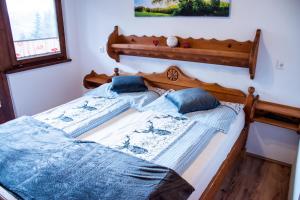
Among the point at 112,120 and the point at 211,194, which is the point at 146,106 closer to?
the point at 112,120

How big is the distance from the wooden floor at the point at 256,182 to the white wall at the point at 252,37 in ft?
0.49

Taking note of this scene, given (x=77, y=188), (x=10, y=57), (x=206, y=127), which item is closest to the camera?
(x=77, y=188)

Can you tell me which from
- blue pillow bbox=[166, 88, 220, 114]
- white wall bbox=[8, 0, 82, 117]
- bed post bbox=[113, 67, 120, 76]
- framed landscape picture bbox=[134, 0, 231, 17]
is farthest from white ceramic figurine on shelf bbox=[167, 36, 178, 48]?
white wall bbox=[8, 0, 82, 117]

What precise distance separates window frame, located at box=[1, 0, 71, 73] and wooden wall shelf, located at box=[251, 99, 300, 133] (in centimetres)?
268

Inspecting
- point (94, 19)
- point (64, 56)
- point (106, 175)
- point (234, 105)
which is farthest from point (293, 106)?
point (64, 56)

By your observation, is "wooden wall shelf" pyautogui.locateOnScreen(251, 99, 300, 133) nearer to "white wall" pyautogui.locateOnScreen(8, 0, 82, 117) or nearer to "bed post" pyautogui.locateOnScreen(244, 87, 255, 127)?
"bed post" pyautogui.locateOnScreen(244, 87, 255, 127)

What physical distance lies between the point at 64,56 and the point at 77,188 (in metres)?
2.62

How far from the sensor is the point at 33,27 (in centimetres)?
309

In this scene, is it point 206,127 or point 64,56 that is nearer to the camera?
point 206,127

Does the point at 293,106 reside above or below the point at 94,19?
below

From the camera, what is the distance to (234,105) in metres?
2.48

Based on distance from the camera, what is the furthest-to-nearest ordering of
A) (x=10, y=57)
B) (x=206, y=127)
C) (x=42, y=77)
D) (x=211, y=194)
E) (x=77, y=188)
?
(x=42, y=77) < (x=10, y=57) < (x=206, y=127) < (x=211, y=194) < (x=77, y=188)

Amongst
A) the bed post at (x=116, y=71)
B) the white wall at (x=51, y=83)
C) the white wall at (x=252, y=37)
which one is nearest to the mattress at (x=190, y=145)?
the white wall at (x=252, y=37)

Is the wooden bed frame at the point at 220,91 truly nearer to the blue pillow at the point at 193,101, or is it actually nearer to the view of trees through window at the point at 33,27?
the blue pillow at the point at 193,101
